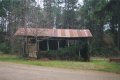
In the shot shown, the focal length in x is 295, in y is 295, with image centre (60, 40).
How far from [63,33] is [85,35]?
120 inches

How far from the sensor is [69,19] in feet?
261

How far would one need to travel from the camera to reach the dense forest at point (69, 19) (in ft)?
139

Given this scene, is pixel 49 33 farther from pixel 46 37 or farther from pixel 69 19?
pixel 69 19

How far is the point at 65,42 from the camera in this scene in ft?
133

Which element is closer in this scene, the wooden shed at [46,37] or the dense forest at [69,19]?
the wooden shed at [46,37]

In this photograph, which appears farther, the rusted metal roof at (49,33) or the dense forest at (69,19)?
the dense forest at (69,19)

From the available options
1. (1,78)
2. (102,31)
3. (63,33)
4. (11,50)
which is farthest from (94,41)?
(1,78)

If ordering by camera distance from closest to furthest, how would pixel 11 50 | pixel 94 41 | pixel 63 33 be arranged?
1. pixel 63 33
2. pixel 11 50
3. pixel 94 41

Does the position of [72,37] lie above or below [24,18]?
below

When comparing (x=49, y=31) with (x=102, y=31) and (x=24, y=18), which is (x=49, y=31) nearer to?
(x=24, y=18)

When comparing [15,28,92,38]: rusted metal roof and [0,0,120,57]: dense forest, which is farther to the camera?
[0,0,120,57]: dense forest

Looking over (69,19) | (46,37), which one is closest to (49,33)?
(46,37)

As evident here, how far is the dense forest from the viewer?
139 ft

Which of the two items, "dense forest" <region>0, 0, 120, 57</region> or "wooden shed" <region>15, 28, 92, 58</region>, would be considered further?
"dense forest" <region>0, 0, 120, 57</region>
